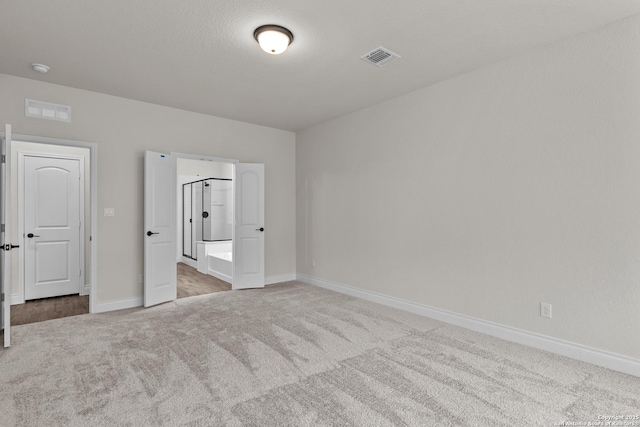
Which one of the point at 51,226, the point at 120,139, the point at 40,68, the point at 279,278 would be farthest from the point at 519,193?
the point at 51,226

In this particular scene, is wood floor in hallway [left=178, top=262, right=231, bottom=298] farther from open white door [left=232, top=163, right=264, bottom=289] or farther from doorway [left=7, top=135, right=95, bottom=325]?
doorway [left=7, top=135, right=95, bottom=325]

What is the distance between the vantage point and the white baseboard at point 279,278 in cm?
579

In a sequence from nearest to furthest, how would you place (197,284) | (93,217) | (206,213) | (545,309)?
(545,309), (93,217), (197,284), (206,213)

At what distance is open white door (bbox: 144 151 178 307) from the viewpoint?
14.5 feet

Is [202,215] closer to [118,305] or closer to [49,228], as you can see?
[49,228]

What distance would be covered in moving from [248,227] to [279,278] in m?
1.13

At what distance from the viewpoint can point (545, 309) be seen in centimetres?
301

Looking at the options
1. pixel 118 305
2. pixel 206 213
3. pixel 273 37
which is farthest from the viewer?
pixel 206 213

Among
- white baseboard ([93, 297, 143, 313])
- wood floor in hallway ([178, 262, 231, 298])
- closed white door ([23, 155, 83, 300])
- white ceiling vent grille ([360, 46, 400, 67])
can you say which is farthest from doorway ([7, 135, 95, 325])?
white ceiling vent grille ([360, 46, 400, 67])

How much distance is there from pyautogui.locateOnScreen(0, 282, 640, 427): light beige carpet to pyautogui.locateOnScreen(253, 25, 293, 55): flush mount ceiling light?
106 inches

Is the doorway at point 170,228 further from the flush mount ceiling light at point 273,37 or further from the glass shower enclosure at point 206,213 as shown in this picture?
the glass shower enclosure at point 206,213

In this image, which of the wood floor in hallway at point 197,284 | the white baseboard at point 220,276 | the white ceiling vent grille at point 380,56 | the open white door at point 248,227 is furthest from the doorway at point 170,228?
the white ceiling vent grille at point 380,56

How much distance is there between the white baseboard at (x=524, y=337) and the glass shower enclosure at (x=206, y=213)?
4784 mm

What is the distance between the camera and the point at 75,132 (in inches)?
160
